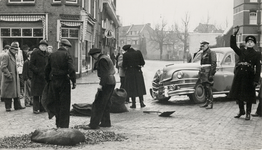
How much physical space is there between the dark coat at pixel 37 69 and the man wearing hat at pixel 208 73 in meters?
4.44

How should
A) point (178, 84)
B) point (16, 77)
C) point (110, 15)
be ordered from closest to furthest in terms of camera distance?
1. point (16, 77)
2. point (178, 84)
3. point (110, 15)

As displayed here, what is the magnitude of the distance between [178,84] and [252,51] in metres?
3.43

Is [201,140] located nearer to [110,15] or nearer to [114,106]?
[114,106]

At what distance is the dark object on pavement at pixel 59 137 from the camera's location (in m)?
6.15

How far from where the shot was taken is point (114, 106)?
10.5 m

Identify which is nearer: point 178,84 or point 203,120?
point 203,120

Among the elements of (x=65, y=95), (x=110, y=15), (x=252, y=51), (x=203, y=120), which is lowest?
(x=203, y=120)

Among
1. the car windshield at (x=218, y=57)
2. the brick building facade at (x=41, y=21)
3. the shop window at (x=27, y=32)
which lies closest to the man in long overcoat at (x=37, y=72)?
the car windshield at (x=218, y=57)

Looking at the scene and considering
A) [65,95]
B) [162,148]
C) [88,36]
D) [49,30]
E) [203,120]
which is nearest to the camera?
[162,148]

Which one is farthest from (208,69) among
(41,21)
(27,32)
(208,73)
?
(27,32)

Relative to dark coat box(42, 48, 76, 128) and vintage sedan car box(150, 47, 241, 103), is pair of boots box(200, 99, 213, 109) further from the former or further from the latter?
dark coat box(42, 48, 76, 128)

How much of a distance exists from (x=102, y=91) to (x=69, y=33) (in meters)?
15.2

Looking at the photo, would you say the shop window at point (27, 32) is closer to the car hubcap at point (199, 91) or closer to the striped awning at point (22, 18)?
the striped awning at point (22, 18)

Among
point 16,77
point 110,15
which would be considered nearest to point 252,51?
point 16,77
